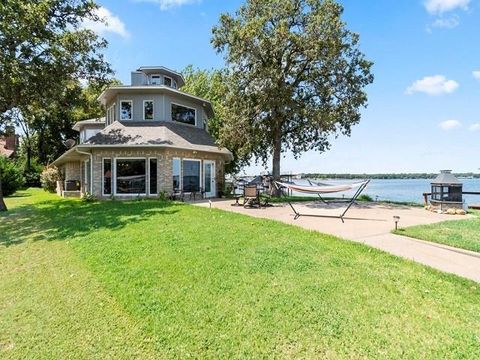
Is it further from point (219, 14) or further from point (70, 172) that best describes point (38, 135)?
point (219, 14)

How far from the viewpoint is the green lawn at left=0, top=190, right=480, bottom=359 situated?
362 cm

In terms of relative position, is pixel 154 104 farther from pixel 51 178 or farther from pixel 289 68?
pixel 51 178

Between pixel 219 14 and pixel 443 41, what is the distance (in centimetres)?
1119

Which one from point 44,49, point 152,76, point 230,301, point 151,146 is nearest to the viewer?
point 230,301

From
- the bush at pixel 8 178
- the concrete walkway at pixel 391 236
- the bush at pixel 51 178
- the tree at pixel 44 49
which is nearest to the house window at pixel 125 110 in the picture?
the tree at pixel 44 49

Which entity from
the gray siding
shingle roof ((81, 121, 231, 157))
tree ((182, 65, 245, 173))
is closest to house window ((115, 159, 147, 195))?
shingle roof ((81, 121, 231, 157))

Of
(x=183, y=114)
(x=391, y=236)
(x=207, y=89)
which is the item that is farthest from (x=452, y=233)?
(x=207, y=89)

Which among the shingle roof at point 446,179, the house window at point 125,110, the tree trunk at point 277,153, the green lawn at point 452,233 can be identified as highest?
the house window at point 125,110

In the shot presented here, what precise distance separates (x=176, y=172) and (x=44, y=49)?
790cm

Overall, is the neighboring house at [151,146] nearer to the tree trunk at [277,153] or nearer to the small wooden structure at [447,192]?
the tree trunk at [277,153]

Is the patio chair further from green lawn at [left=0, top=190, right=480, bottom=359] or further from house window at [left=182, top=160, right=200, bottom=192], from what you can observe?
green lawn at [left=0, top=190, right=480, bottom=359]

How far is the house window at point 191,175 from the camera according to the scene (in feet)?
56.1

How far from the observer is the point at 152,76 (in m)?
19.8

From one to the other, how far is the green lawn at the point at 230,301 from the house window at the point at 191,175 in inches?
384
